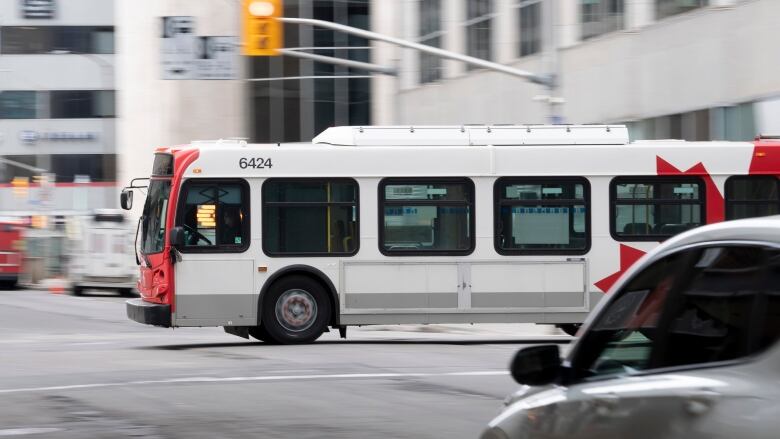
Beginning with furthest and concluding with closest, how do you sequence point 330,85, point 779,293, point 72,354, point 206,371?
point 330,85, point 72,354, point 206,371, point 779,293

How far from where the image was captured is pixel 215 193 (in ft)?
57.0

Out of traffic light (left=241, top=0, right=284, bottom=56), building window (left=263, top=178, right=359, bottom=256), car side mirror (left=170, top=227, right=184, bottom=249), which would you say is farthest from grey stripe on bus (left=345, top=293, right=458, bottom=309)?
traffic light (left=241, top=0, right=284, bottom=56)

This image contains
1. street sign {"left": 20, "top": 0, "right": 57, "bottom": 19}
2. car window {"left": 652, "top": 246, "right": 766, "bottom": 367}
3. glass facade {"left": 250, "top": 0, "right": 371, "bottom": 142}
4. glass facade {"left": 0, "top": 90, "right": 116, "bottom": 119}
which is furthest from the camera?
glass facade {"left": 0, "top": 90, "right": 116, "bottom": 119}

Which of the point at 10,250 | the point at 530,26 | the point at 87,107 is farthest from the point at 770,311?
the point at 87,107

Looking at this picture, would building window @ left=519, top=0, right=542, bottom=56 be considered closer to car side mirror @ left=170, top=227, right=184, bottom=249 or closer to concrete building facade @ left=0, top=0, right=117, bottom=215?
car side mirror @ left=170, top=227, right=184, bottom=249

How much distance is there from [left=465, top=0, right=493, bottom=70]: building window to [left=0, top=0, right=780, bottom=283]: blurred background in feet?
0.19

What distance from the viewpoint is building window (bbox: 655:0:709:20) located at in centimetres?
2823

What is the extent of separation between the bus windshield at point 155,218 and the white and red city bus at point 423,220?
4 cm

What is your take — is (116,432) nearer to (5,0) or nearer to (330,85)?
(330,85)

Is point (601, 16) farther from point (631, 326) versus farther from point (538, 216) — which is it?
point (631, 326)

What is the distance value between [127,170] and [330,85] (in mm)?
13695

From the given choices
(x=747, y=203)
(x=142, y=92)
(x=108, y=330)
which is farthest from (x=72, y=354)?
(x=142, y=92)

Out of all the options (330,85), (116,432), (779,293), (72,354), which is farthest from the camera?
Result: (330,85)

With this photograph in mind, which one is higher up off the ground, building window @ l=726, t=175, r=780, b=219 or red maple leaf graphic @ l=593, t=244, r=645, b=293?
building window @ l=726, t=175, r=780, b=219
